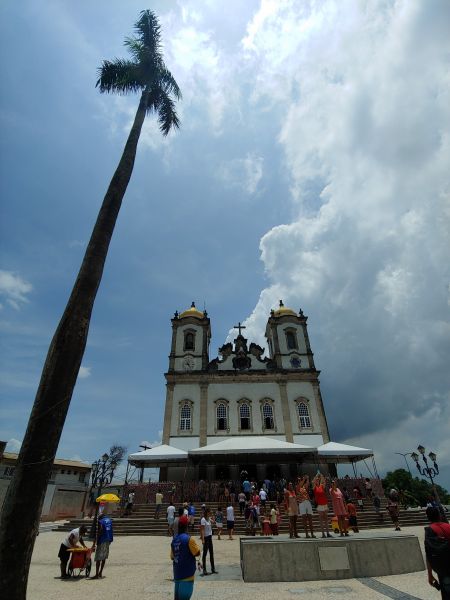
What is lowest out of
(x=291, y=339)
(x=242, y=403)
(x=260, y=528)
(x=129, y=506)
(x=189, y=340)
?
(x=260, y=528)

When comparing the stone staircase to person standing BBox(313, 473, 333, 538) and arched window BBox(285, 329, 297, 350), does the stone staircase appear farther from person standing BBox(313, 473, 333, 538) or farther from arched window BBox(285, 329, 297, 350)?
arched window BBox(285, 329, 297, 350)

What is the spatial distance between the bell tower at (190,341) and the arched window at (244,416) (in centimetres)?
497

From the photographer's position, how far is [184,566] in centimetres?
443

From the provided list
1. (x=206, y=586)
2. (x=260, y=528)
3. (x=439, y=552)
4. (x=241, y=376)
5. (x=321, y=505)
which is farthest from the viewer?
(x=241, y=376)

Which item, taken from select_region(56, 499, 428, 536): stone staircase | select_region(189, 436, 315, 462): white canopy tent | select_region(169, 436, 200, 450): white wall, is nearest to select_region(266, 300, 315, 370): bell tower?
select_region(169, 436, 200, 450): white wall

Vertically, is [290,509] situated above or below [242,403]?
below

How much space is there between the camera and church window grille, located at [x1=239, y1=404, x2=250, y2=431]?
90.6ft

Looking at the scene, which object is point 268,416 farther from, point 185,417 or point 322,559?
point 322,559

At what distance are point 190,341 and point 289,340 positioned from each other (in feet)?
31.7

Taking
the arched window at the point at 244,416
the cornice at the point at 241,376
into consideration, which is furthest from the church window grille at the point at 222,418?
the cornice at the point at 241,376

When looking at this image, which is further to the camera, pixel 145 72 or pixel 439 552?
pixel 145 72

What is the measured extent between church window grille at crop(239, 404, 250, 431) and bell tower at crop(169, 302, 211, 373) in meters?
5.01

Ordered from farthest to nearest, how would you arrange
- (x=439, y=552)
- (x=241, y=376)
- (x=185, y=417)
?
(x=241, y=376)
(x=185, y=417)
(x=439, y=552)

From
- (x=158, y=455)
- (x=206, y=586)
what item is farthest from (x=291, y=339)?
(x=206, y=586)
